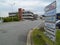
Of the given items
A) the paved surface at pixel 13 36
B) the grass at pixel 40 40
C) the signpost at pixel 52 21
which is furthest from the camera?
the paved surface at pixel 13 36

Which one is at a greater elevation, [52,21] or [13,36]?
[52,21]

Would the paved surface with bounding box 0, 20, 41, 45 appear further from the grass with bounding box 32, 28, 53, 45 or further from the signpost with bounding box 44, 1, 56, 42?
the signpost with bounding box 44, 1, 56, 42

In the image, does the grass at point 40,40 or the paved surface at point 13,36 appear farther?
the paved surface at point 13,36

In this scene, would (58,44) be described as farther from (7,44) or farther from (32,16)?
(32,16)

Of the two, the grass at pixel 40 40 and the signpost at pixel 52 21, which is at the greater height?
the signpost at pixel 52 21

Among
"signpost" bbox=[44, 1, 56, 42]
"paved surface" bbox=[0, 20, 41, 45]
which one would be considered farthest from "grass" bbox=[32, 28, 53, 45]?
"paved surface" bbox=[0, 20, 41, 45]

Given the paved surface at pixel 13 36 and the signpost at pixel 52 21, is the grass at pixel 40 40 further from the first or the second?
the paved surface at pixel 13 36

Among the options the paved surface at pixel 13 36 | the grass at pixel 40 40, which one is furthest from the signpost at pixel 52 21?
the paved surface at pixel 13 36

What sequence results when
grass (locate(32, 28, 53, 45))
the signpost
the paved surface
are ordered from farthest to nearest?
the paved surface < grass (locate(32, 28, 53, 45)) < the signpost

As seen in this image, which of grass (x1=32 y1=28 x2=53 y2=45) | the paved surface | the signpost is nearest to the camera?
the signpost

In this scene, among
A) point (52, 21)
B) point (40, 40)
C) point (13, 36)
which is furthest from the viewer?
point (13, 36)

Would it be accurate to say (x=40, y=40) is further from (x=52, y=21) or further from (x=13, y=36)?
(x=13, y=36)

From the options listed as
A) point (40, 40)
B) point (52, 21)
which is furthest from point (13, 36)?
point (52, 21)

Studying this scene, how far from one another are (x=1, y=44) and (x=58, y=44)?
3840mm
